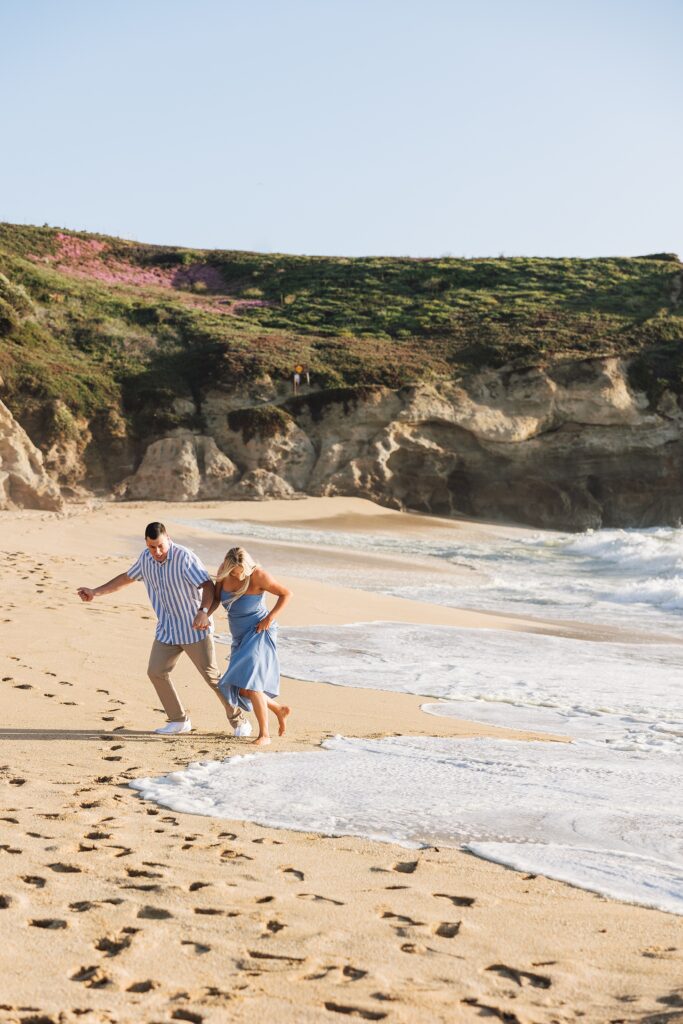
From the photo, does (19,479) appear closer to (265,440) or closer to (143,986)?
(265,440)

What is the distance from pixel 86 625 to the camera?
10.4 meters

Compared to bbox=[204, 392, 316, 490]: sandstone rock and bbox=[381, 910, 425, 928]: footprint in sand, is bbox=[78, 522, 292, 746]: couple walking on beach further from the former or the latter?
bbox=[204, 392, 316, 490]: sandstone rock

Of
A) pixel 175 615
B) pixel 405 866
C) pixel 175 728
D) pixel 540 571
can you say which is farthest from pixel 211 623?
pixel 540 571

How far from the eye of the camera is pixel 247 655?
7.12m

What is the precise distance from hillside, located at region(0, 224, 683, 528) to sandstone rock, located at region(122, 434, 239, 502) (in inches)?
A: 37.7

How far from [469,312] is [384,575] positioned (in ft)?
80.8

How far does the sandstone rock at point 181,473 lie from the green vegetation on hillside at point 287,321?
1458mm

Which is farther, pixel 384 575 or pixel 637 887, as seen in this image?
pixel 384 575

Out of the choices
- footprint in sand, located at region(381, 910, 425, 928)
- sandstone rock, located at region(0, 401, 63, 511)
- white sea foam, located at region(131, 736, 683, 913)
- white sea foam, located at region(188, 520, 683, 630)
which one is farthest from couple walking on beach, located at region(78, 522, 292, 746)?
sandstone rock, located at region(0, 401, 63, 511)

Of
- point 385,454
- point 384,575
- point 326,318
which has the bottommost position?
point 384,575

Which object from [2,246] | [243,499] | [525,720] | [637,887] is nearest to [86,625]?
[525,720]

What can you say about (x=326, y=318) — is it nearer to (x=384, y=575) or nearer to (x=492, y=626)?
(x=384, y=575)

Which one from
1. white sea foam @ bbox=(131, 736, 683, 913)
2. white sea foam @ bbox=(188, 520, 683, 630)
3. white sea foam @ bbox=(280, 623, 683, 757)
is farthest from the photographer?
white sea foam @ bbox=(188, 520, 683, 630)

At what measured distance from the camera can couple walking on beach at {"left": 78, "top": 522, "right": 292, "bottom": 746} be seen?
708 cm
